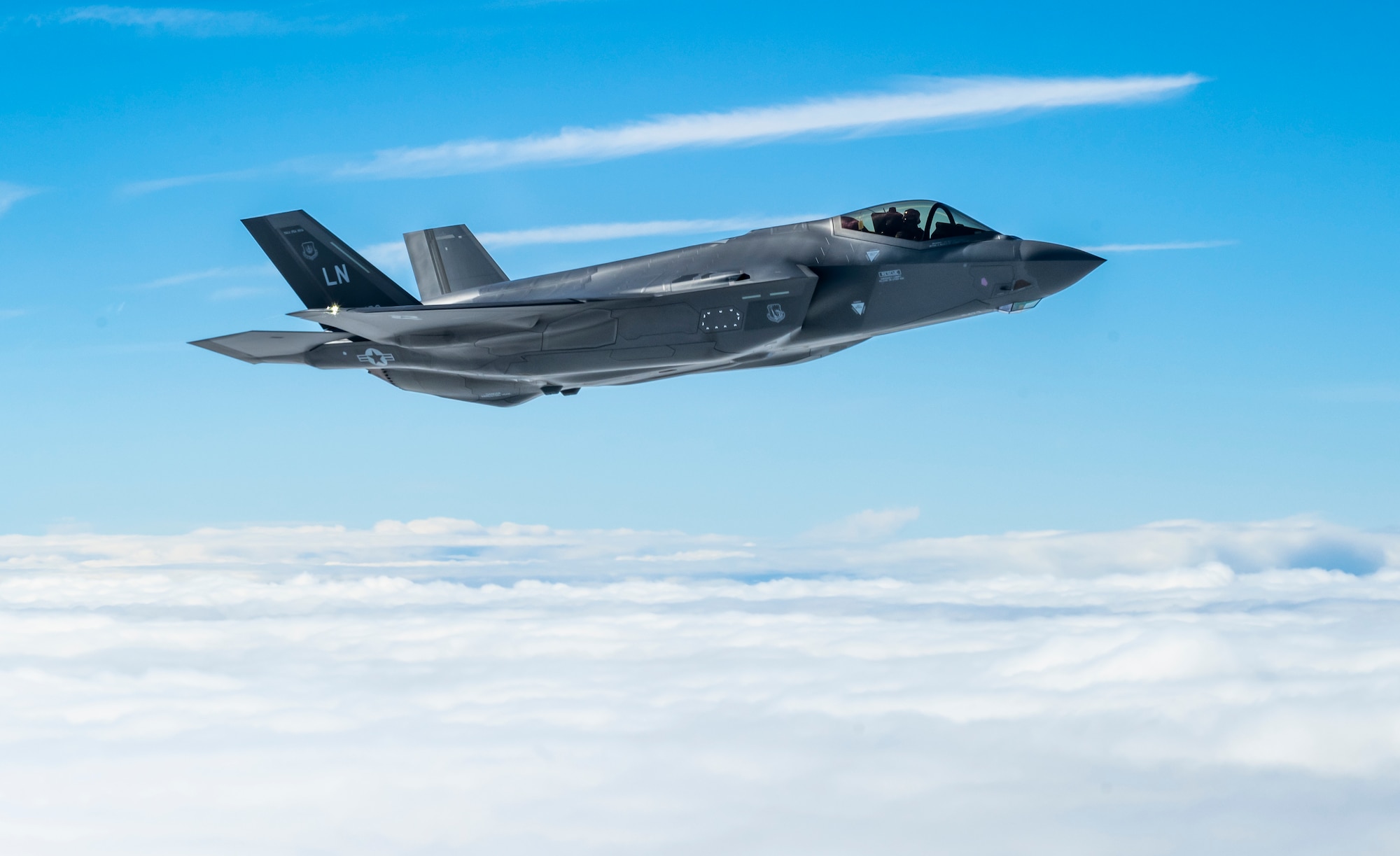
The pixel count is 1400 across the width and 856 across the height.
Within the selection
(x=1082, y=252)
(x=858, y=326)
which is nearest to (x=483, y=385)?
(x=858, y=326)

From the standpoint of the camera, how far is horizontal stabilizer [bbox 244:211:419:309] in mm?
29625

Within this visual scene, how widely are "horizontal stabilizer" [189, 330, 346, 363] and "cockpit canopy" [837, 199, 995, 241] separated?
14119 millimetres

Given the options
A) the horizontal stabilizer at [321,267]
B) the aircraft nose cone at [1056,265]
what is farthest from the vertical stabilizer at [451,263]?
the aircraft nose cone at [1056,265]

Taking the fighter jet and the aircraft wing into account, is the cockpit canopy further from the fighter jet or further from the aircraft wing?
the aircraft wing

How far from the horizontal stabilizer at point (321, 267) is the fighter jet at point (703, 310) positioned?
168 cm

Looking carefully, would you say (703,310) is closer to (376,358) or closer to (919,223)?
(919,223)

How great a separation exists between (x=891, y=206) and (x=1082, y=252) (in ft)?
13.8

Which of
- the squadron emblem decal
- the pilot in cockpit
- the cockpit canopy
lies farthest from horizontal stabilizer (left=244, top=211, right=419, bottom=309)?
the pilot in cockpit

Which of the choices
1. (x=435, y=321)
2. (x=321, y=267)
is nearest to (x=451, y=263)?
(x=321, y=267)

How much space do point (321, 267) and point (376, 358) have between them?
3.90m

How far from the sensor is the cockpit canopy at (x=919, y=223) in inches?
923

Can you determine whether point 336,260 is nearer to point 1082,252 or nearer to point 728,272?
point 728,272

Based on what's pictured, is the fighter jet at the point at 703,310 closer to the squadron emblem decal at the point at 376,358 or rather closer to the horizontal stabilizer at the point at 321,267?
the squadron emblem decal at the point at 376,358

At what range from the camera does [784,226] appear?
24.6 meters
